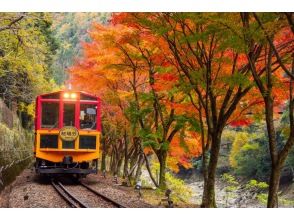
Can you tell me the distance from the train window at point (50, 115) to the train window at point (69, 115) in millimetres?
240

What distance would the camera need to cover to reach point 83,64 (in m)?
20.3

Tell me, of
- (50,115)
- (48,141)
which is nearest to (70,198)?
(48,141)

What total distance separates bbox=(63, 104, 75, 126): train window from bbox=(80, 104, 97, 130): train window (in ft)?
0.90

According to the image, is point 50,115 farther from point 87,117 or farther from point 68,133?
point 87,117

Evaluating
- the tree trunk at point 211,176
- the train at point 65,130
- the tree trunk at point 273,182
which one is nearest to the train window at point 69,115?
the train at point 65,130

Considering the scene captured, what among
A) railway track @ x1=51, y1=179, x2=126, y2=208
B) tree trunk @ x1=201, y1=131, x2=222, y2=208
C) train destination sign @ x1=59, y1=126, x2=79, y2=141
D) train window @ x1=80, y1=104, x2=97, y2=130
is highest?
train window @ x1=80, y1=104, x2=97, y2=130

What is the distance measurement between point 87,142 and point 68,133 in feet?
2.23

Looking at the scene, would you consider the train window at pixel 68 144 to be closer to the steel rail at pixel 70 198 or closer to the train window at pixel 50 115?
the train window at pixel 50 115

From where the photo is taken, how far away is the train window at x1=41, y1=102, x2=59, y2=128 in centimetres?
1473

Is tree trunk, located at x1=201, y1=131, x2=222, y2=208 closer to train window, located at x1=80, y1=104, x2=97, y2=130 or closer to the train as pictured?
the train

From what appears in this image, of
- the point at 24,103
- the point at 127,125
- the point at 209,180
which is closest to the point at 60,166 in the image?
the point at 209,180

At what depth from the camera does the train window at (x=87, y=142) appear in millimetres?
14914

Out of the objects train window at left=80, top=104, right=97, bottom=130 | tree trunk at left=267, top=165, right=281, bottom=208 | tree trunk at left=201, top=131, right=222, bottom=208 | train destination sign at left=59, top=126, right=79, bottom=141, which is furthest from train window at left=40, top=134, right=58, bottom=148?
tree trunk at left=267, top=165, right=281, bottom=208

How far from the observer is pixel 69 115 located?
14805mm
